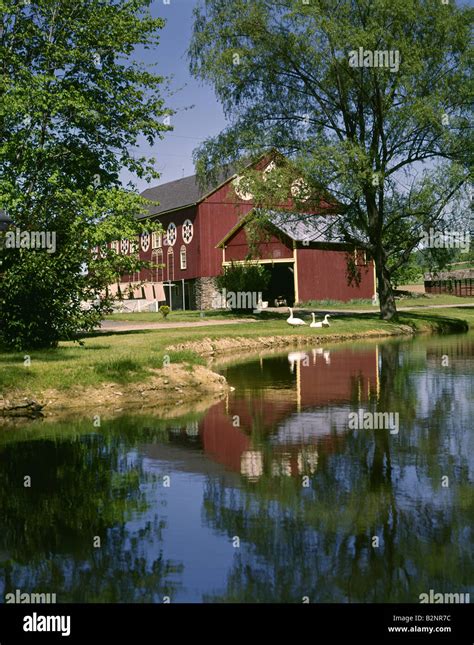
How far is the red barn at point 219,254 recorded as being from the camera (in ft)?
169

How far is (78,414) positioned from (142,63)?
2138 cm

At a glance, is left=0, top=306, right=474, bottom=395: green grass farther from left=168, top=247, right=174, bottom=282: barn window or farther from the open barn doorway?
left=168, top=247, right=174, bottom=282: barn window

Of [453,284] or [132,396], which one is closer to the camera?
[132,396]

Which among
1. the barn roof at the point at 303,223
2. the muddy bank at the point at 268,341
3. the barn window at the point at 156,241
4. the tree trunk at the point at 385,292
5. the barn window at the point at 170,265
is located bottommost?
the muddy bank at the point at 268,341

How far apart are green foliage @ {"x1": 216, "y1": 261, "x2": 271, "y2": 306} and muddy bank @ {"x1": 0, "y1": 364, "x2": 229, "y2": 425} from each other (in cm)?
2791

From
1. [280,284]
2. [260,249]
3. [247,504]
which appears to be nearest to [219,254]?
[280,284]

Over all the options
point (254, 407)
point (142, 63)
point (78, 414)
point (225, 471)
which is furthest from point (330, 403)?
point (142, 63)

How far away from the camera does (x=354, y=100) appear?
1399 inches

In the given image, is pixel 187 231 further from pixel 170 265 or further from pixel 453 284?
pixel 453 284

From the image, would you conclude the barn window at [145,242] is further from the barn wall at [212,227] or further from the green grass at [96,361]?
the green grass at [96,361]

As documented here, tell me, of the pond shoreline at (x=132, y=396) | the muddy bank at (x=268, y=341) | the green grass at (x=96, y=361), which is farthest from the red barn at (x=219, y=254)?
the pond shoreline at (x=132, y=396)

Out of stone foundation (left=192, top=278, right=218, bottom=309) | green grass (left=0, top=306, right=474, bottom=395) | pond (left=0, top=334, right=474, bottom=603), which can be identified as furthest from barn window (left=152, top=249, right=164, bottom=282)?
pond (left=0, top=334, right=474, bottom=603)

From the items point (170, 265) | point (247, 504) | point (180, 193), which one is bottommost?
point (247, 504)

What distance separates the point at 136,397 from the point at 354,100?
81.1 feet
